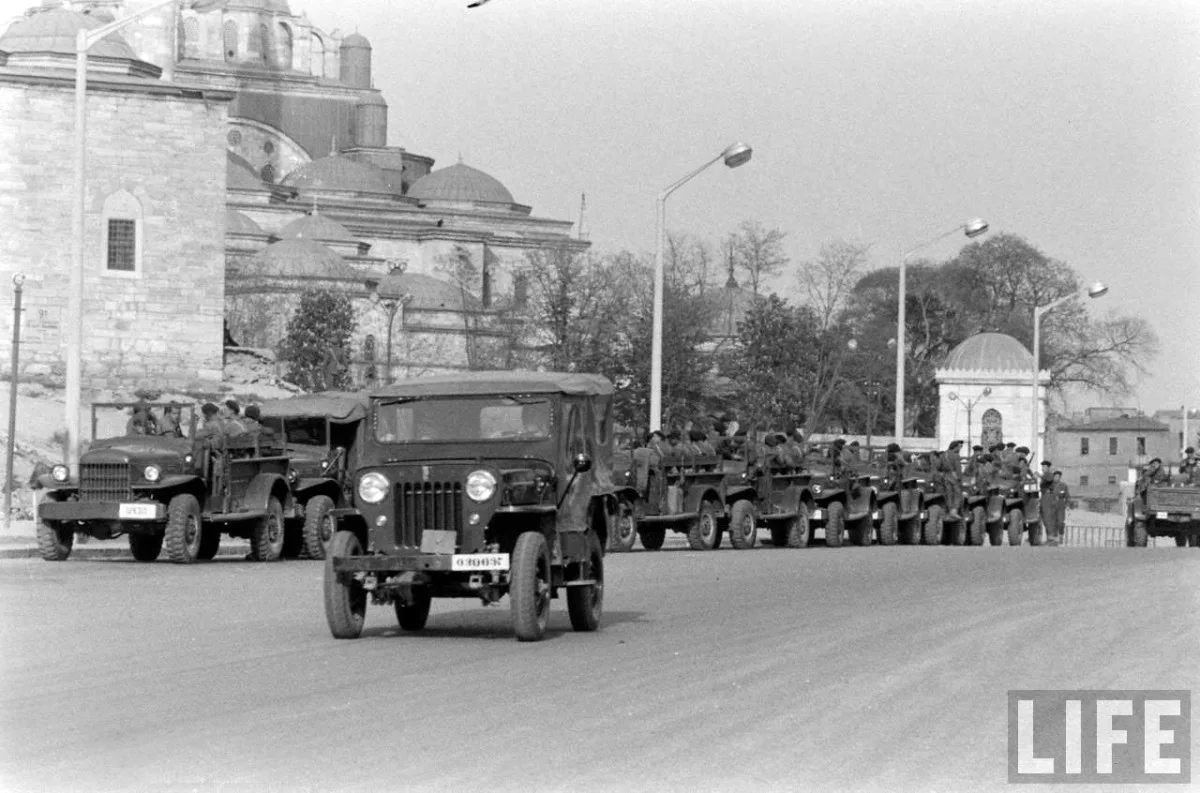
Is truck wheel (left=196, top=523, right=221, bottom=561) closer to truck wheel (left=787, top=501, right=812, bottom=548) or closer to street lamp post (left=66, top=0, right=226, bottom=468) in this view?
street lamp post (left=66, top=0, right=226, bottom=468)

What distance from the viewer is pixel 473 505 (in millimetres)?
15547

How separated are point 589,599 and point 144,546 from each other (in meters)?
11.4

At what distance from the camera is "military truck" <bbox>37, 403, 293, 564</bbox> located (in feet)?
83.0

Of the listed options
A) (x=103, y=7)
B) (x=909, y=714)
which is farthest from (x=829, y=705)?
(x=103, y=7)

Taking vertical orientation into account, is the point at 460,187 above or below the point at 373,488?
above

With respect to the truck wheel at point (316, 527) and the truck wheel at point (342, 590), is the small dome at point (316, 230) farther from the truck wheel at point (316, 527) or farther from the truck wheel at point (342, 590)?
the truck wheel at point (342, 590)

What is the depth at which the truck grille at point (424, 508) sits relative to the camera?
15625mm

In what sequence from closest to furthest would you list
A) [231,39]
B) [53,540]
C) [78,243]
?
[53,540]
[78,243]
[231,39]

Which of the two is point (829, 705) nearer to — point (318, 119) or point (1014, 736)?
point (1014, 736)

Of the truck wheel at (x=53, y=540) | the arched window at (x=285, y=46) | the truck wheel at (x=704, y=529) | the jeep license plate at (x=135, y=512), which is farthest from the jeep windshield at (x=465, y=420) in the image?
the arched window at (x=285, y=46)

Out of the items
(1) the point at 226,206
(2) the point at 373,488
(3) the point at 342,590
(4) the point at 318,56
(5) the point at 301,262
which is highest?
(4) the point at 318,56

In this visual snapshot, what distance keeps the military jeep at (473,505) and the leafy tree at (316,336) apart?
61.7 m

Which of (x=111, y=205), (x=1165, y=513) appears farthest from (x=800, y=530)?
(x=111, y=205)

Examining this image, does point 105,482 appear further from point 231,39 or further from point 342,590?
point 231,39
